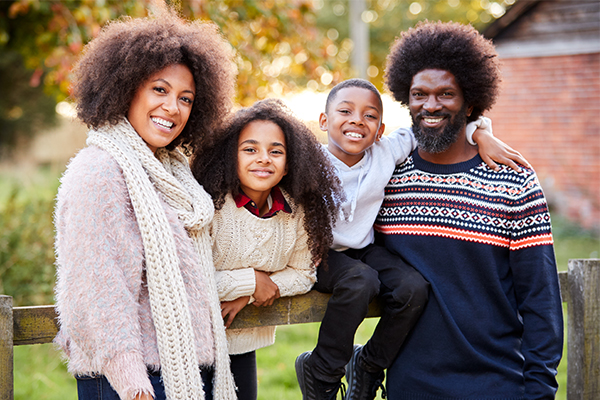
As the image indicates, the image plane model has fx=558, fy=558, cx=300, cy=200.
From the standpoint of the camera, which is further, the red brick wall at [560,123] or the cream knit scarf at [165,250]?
the red brick wall at [560,123]

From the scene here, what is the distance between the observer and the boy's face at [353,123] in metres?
2.79

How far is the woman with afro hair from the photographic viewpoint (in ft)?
5.82

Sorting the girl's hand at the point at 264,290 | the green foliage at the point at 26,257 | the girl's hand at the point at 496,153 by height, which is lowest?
the green foliage at the point at 26,257

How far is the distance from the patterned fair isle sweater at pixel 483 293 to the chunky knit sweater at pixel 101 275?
46.4 inches

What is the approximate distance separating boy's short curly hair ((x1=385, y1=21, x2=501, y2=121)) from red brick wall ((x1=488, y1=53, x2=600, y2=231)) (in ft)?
26.5

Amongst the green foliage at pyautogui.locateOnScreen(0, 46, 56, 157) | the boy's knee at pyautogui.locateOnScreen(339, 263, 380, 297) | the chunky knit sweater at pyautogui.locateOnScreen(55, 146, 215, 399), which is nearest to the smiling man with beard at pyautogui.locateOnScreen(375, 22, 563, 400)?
the boy's knee at pyautogui.locateOnScreen(339, 263, 380, 297)

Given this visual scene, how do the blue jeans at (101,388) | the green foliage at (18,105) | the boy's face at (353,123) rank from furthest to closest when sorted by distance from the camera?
1. the green foliage at (18,105)
2. the boy's face at (353,123)
3. the blue jeans at (101,388)

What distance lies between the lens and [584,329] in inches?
108

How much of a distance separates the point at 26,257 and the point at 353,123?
12.5 feet

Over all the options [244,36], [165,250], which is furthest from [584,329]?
[244,36]

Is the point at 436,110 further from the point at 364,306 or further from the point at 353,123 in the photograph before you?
Answer: the point at 364,306

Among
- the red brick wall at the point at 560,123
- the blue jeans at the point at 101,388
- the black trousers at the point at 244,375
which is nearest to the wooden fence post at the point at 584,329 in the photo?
the black trousers at the point at 244,375

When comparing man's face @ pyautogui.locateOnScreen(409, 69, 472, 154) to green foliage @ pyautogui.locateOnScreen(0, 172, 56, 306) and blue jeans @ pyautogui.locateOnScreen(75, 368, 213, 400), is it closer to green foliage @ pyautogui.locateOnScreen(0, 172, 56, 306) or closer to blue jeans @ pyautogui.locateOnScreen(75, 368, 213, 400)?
blue jeans @ pyautogui.locateOnScreen(75, 368, 213, 400)

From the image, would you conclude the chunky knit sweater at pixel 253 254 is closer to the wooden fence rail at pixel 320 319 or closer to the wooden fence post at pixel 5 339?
the wooden fence rail at pixel 320 319
